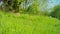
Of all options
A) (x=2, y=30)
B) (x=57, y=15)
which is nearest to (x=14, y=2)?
(x=2, y=30)

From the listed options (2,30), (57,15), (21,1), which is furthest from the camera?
(57,15)

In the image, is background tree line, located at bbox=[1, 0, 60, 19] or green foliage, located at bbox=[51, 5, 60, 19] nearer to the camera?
background tree line, located at bbox=[1, 0, 60, 19]

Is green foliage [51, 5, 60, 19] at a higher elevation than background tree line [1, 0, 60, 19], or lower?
lower

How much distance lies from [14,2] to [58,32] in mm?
5288

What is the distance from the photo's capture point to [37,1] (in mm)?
11531

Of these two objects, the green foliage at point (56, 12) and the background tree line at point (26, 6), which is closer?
the background tree line at point (26, 6)

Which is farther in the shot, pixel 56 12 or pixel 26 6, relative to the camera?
pixel 56 12

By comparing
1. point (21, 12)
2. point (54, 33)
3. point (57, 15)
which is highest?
point (54, 33)

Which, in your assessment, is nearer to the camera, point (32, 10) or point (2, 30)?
point (2, 30)

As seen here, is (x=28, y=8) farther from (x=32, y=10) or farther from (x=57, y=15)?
(x=57, y=15)

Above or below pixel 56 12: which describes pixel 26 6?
above

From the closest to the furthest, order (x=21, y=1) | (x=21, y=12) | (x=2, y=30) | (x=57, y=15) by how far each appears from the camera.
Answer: (x=2, y=30), (x=21, y=1), (x=21, y=12), (x=57, y=15)

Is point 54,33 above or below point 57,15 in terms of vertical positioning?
above

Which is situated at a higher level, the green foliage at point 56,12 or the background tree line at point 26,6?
the background tree line at point 26,6
